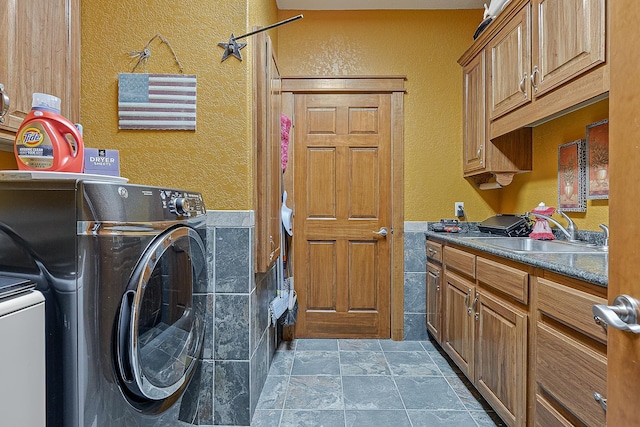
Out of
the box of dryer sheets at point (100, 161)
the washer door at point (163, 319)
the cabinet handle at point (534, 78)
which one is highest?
the cabinet handle at point (534, 78)

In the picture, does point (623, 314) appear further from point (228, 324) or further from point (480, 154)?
point (480, 154)

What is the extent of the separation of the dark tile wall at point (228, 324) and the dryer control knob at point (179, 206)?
382 mm

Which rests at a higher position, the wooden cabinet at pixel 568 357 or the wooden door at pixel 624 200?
the wooden door at pixel 624 200

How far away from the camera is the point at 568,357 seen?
1.14 m

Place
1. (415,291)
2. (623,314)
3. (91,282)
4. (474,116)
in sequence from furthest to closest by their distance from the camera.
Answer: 1. (415,291)
2. (474,116)
3. (91,282)
4. (623,314)

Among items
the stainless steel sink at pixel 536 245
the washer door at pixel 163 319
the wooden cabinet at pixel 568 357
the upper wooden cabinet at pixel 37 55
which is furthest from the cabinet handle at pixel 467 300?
the upper wooden cabinet at pixel 37 55

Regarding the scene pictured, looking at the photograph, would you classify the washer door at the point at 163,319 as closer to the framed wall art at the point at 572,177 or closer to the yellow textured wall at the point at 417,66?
the yellow textured wall at the point at 417,66

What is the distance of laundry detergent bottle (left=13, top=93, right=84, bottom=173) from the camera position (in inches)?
43.1

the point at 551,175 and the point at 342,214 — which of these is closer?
the point at 551,175

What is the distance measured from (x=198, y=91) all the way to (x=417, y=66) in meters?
1.96

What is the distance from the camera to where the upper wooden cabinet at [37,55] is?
1182 mm

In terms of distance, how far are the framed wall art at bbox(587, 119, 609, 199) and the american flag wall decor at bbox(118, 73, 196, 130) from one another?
83.8 inches

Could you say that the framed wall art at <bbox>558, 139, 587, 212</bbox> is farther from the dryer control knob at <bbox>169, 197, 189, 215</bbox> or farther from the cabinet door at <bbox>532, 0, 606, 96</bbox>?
the dryer control knob at <bbox>169, 197, 189, 215</bbox>

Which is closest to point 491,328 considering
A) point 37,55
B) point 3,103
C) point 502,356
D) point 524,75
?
point 502,356
